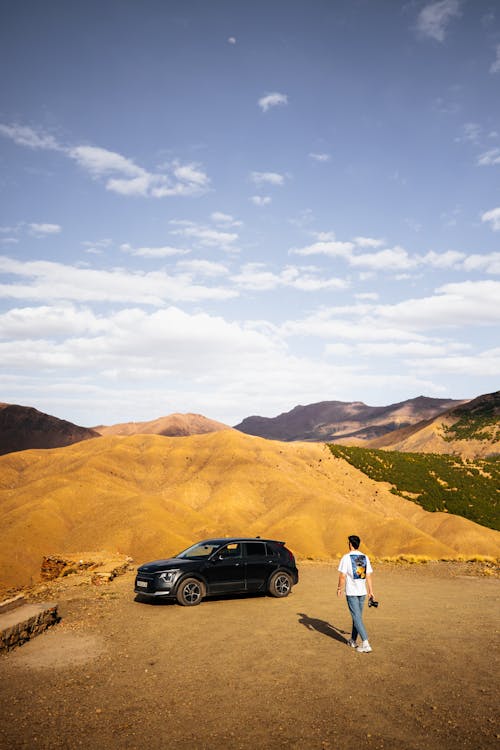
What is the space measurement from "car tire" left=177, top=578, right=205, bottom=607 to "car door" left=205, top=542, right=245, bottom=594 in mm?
289

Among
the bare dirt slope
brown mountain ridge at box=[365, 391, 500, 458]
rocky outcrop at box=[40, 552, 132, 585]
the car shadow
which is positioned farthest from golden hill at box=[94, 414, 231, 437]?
the car shadow

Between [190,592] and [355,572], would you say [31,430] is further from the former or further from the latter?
[355,572]

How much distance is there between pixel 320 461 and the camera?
56.7 meters

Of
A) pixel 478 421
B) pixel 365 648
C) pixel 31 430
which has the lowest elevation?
pixel 365 648

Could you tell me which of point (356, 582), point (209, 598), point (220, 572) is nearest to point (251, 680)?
point (356, 582)

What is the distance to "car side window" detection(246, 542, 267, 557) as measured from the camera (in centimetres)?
1478

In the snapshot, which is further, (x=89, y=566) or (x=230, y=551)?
(x=89, y=566)

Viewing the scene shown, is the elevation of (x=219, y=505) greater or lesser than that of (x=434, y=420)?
lesser

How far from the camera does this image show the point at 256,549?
588 inches

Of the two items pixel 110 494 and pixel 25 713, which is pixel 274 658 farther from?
pixel 110 494

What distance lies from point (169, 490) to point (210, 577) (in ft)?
105

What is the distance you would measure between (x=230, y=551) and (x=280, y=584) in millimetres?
1931

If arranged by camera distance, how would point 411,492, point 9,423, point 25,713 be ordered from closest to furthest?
point 25,713, point 411,492, point 9,423

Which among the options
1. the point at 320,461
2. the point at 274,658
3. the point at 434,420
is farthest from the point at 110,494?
the point at 434,420
